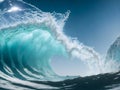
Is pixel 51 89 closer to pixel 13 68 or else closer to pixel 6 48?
pixel 13 68

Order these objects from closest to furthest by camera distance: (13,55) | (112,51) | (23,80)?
(23,80) → (13,55) → (112,51)

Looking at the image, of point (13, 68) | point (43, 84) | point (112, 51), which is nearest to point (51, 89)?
point (43, 84)

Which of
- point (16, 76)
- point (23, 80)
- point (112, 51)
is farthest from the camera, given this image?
point (112, 51)

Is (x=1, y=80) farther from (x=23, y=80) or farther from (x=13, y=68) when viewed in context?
(x=13, y=68)

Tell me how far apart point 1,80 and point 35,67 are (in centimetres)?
912

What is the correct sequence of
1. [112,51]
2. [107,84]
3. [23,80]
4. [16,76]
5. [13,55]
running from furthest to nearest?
1. [112,51]
2. [13,55]
3. [16,76]
4. [23,80]
5. [107,84]

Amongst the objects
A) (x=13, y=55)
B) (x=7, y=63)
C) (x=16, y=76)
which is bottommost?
(x=16, y=76)

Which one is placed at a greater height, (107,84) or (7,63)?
(7,63)

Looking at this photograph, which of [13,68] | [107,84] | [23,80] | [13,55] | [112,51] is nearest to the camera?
[107,84]

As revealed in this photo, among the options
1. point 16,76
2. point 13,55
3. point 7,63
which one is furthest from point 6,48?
point 16,76

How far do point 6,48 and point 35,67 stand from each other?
4.10m

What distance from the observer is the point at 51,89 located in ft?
73.5

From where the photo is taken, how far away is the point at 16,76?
A: 25.0 m

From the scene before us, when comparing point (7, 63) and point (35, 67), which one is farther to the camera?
point (35, 67)
